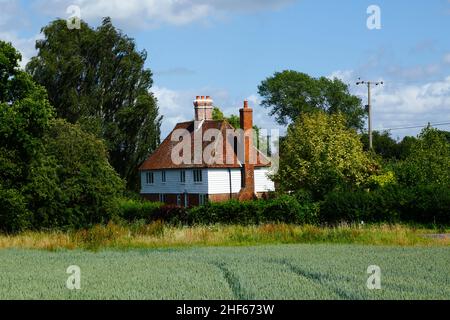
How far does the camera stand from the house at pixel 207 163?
6579cm

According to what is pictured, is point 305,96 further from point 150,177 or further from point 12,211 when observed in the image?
point 12,211

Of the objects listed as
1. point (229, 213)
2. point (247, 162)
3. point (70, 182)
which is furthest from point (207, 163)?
point (70, 182)

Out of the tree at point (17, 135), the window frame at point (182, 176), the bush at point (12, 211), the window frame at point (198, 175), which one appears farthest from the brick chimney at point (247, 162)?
the bush at point (12, 211)

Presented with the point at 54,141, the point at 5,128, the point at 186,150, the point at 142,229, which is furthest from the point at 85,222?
the point at 186,150

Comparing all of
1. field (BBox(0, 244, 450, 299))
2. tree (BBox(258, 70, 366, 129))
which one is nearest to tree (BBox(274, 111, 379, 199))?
field (BBox(0, 244, 450, 299))

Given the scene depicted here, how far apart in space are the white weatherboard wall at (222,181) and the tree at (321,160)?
11.1 meters

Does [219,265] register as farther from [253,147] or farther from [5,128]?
[253,147]

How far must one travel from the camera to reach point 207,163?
65.9 metres

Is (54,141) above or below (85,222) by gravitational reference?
above

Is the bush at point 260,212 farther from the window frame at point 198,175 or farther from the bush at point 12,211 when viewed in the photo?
the window frame at point 198,175

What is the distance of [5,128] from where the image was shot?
36.0m

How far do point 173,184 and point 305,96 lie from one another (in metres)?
36.2
